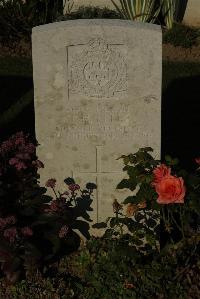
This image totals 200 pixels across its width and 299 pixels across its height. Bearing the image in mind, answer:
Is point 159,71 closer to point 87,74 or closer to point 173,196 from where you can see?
point 87,74

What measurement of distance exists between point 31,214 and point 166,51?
707 cm

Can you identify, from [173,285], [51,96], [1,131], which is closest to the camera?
[173,285]

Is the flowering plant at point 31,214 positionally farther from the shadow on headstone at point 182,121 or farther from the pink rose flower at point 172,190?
the shadow on headstone at point 182,121

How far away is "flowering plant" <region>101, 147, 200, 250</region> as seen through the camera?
3738 millimetres

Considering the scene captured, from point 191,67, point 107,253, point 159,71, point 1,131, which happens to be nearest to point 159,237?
point 107,253

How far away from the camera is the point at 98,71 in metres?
4.21

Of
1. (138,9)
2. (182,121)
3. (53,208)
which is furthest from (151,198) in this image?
(138,9)

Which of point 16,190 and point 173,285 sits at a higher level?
point 16,190

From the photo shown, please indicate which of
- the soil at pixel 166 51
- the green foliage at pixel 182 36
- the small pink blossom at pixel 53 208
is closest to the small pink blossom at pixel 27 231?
the small pink blossom at pixel 53 208

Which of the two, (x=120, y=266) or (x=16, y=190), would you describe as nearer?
(x=120, y=266)

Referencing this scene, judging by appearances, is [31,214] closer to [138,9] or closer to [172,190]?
[172,190]

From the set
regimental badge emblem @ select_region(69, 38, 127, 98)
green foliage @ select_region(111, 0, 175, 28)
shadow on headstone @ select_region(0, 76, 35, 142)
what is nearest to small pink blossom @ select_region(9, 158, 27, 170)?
regimental badge emblem @ select_region(69, 38, 127, 98)

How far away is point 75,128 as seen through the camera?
14.3 ft

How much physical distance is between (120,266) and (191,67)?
20.6 feet
